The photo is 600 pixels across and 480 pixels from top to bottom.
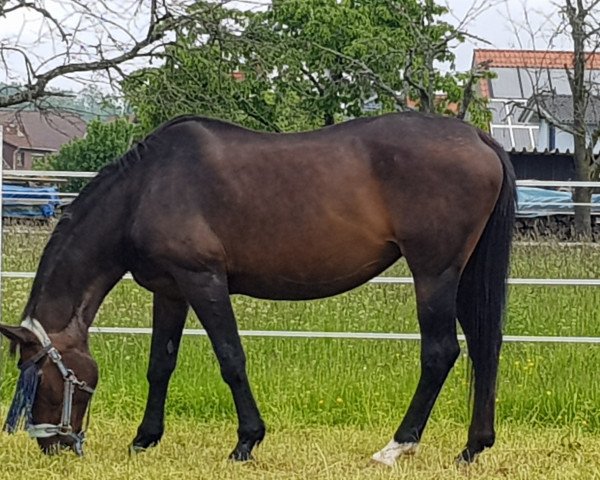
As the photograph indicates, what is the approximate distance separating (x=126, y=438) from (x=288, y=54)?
9.38m

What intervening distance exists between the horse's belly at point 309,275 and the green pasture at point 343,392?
0.80 meters

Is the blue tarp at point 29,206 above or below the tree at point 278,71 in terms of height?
below

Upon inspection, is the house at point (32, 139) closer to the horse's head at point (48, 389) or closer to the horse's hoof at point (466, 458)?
Answer: the horse's head at point (48, 389)

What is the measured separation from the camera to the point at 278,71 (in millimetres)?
14398

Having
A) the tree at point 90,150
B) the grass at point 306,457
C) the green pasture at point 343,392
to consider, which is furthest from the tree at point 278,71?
the tree at point 90,150

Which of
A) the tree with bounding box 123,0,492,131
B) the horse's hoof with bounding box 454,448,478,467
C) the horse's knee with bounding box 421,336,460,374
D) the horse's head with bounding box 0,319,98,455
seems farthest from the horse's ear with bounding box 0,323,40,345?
the tree with bounding box 123,0,492,131

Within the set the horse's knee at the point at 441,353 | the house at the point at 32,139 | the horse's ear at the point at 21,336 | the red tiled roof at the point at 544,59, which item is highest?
the red tiled roof at the point at 544,59

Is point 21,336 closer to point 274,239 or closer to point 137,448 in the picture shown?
point 137,448

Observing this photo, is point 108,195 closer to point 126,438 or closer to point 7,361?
point 126,438

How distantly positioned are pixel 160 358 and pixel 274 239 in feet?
2.96

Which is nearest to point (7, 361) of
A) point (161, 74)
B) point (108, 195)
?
point (108, 195)

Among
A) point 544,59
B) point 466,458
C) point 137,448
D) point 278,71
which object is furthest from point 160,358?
point 544,59

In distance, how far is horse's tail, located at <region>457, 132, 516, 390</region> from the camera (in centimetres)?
491

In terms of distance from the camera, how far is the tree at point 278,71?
1309 cm
